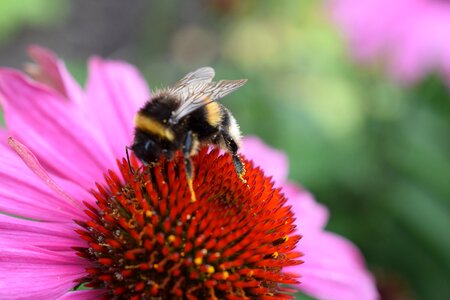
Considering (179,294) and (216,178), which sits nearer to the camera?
(179,294)

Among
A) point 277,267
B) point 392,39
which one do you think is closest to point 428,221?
point 392,39

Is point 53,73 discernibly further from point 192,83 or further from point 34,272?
point 34,272

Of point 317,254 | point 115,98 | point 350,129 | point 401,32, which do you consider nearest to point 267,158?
point 317,254

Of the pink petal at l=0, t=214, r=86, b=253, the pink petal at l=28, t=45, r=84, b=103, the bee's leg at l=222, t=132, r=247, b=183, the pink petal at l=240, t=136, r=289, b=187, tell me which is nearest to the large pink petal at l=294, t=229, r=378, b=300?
the pink petal at l=240, t=136, r=289, b=187

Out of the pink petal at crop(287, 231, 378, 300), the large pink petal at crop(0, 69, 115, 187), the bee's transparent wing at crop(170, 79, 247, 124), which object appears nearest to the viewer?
the bee's transparent wing at crop(170, 79, 247, 124)

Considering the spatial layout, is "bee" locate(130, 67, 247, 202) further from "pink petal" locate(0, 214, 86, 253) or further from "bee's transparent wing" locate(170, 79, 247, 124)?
"pink petal" locate(0, 214, 86, 253)

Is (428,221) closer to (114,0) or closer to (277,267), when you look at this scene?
(277,267)
